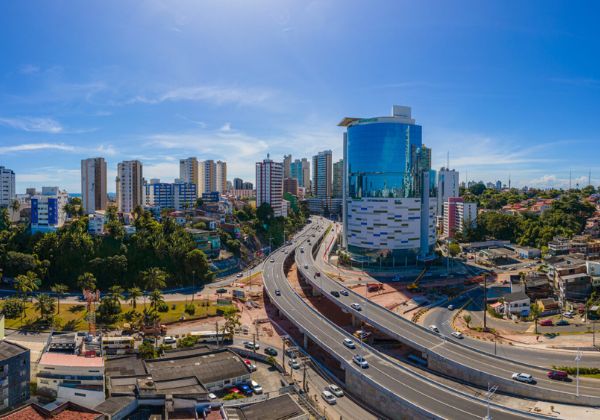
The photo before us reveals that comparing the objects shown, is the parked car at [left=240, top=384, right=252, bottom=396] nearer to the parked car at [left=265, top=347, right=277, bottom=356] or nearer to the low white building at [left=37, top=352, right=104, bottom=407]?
the parked car at [left=265, top=347, right=277, bottom=356]

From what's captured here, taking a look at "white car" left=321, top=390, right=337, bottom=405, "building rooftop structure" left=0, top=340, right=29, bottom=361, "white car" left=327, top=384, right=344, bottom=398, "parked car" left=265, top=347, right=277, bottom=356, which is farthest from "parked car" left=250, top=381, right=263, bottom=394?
"building rooftop structure" left=0, top=340, right=29, bottom=361

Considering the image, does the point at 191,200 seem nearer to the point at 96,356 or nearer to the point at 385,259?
the point at 385,259

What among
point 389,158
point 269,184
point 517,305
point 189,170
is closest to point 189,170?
point 189,170

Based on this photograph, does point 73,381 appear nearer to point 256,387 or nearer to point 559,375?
point 256,387

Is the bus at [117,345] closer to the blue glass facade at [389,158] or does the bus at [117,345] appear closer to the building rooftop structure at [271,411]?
the building rooftop structure at [271,411]

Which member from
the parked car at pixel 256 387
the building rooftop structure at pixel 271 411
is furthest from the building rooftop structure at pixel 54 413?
the parked car at pixel 256 387
